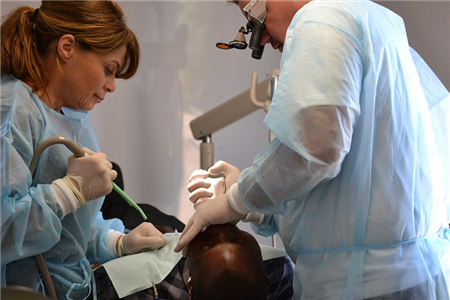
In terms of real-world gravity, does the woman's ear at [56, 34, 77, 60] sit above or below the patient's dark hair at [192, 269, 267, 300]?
above

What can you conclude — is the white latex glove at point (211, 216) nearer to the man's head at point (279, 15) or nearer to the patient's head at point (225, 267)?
the patient's head at point (225, 267)

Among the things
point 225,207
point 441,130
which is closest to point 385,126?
point 441,130

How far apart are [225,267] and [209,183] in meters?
0.45

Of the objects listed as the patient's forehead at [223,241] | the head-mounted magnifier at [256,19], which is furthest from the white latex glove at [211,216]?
the head-mounted magnifier at [256,19]

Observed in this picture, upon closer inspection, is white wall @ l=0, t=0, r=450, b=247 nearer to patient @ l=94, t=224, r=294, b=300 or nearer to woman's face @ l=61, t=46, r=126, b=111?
woman's face @ l=61, t=46, r=126, b=111

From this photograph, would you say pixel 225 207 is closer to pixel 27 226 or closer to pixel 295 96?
pixel 295 96

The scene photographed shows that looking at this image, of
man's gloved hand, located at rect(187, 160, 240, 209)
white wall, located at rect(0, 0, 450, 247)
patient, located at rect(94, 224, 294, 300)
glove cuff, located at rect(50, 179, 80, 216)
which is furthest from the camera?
white wall, located at rect(0, 0, 450, 247)

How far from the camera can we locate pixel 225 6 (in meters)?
3.45

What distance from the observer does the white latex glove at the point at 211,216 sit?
1.36 metres

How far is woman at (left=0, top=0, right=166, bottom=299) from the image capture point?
1.31 metres

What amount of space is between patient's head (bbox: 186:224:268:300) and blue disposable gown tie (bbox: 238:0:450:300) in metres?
0.13

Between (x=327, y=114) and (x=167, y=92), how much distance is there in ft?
7.89

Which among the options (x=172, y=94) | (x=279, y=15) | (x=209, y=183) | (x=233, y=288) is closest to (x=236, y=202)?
(x=233, y=288)

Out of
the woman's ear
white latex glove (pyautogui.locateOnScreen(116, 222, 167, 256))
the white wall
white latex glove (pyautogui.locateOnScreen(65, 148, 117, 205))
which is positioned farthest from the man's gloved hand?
the white wall
